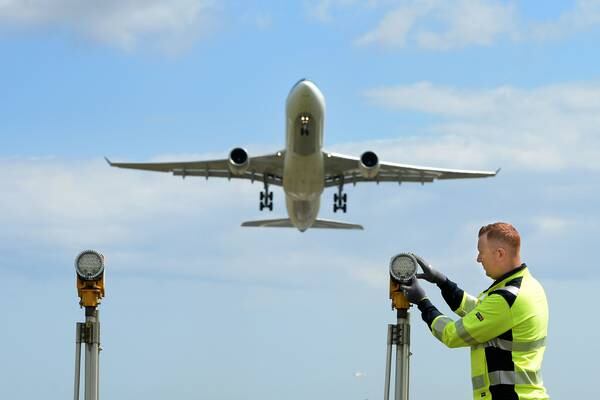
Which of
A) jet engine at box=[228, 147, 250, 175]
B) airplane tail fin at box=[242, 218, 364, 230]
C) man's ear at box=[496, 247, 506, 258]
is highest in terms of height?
jet engine at box=[228, 147, 250, 175]

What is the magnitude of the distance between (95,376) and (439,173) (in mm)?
43494

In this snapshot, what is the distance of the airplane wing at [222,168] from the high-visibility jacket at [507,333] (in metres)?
40.8

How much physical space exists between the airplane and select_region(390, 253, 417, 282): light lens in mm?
33510

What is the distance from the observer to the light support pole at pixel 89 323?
7984 millimetres

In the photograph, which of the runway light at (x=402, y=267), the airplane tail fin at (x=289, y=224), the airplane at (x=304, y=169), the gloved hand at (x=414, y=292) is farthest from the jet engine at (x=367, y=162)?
the gloved hand at (x=414, y=292)

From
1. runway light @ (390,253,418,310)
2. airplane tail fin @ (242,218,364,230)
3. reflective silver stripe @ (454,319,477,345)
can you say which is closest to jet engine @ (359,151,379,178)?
airplane tail fin @ (242,218,364,230)

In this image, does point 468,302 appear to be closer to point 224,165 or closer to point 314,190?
point 314,190

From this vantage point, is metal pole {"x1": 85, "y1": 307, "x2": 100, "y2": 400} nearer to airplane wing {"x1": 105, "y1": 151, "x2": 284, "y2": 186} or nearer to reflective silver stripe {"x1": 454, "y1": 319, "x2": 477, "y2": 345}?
reflective silver stripe {"x1": 454, "y1": 319, "x2": 477, "y2": 345}

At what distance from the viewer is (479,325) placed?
5602 mm

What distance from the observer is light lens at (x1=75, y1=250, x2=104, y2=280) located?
798 centimetres

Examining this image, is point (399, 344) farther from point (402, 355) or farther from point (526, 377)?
point (526, 377)

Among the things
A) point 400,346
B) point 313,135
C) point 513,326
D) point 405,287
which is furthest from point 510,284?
point 313,135

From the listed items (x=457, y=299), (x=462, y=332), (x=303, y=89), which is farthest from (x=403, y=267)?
(x=303, y=89)

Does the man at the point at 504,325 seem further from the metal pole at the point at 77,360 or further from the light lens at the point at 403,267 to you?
the metal pole at the point at 77,360
